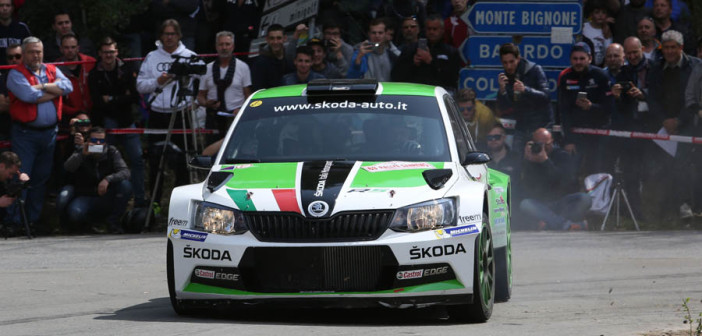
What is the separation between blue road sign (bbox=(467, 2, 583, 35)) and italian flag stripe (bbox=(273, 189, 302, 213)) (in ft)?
33.6

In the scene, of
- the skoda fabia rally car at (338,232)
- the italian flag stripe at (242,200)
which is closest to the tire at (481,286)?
Result: the skoda fabia rally car at (338,232)

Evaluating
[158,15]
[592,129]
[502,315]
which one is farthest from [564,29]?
[502,315]

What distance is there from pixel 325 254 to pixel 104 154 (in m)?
8.85

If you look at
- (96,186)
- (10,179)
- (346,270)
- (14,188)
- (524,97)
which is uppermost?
(524,97)

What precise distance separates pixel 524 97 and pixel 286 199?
9350 mm

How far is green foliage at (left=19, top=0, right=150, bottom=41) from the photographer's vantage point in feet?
64.6

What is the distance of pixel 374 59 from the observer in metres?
17.8

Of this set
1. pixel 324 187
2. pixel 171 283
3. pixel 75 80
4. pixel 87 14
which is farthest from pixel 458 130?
pixel 87 14

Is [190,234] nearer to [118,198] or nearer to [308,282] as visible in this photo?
[308,282]

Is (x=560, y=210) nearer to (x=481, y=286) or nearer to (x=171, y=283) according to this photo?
(x=481, y=286)

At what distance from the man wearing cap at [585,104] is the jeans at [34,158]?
652 cm

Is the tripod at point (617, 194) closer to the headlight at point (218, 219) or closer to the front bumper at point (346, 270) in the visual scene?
the front bumper at point (346, 270)

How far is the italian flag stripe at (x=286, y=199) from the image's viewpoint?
28.1 ft

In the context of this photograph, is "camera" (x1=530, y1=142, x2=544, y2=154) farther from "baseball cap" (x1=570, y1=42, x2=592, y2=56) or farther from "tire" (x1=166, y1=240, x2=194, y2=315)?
"tire" (x1=166, y1=240, x2=194, y2=315)
